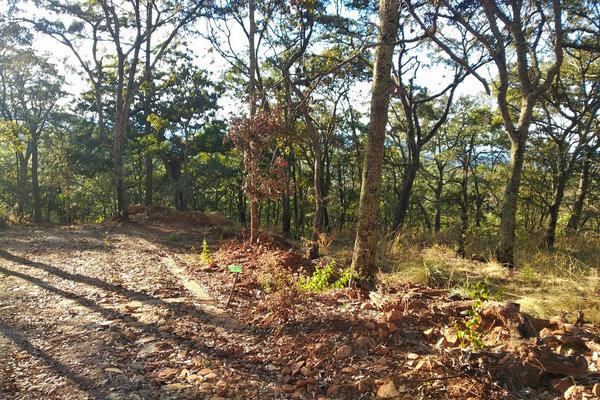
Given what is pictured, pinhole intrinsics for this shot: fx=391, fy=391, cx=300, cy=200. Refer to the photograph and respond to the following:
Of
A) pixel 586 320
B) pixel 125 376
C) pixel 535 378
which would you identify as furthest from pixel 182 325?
pixel 586 320

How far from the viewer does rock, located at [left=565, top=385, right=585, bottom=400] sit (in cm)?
225

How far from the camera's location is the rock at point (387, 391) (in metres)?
2.51

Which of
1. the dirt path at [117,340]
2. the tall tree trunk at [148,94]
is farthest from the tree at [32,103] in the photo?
the dirt path at [117,340]

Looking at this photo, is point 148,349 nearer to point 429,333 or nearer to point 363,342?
point 363,342

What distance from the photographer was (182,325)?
13.3 feet

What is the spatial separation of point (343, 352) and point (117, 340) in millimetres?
2129

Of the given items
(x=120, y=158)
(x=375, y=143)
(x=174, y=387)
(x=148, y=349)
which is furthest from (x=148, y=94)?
(x=174, y=387)

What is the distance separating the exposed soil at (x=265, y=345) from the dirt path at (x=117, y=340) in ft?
0.05

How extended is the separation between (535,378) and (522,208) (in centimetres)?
2360

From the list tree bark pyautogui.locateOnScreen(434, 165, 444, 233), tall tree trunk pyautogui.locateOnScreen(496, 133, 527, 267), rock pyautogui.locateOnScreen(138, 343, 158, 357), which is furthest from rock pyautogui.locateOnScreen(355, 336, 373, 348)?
tree bark pyautogui.locateOnScreen(434, 165, 444, 233)

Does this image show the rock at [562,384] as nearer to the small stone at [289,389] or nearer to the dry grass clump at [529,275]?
the dry grass clump at [529,275]

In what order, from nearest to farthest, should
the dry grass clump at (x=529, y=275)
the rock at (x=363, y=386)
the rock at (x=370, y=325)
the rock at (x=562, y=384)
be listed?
1. the rock at (x=562, y=384)
2. the rock at (x=363, y=386)
3. the rock at (x=370, y=325)
4. the dry grass clump at (x=529, y=275)

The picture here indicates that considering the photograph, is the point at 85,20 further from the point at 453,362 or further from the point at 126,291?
the point at 453,362

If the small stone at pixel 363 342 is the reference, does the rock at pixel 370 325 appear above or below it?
above
